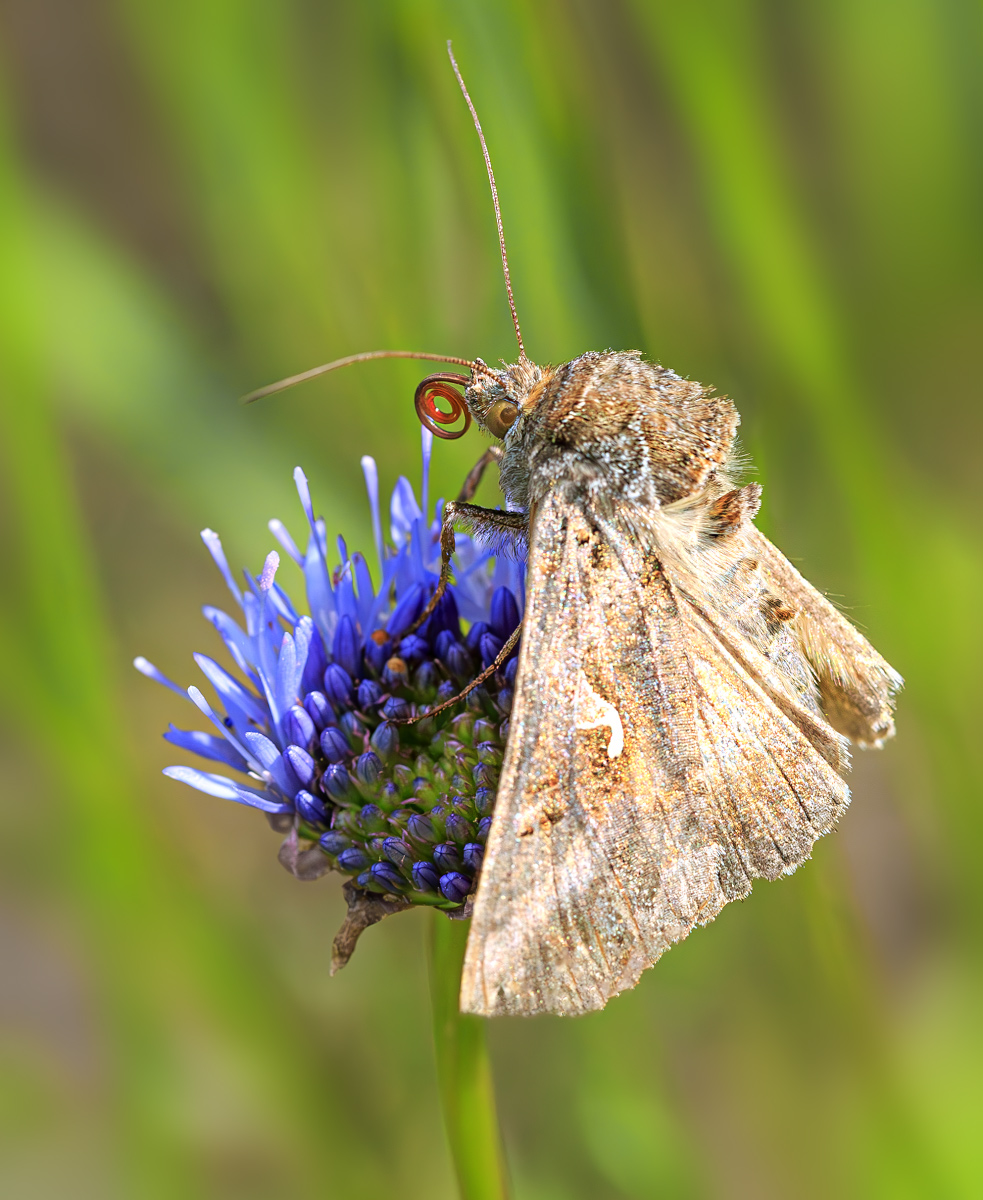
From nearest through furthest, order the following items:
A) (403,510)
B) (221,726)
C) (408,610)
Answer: (221,726) → (408,610) → (403,510)

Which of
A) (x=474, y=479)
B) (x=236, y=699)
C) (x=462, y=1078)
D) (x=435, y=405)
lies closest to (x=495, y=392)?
(x=435, y=405)

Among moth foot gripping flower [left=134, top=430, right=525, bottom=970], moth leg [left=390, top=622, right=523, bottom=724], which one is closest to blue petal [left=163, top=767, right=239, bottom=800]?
moth foot gripping flower [left=134, top=430, right=525, bottom=970]

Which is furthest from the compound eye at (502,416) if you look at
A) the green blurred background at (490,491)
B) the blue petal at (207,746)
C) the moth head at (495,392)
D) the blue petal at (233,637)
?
the blue petal at (207,746)

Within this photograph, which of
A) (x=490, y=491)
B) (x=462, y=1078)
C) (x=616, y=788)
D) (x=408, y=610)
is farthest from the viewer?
(x=490, y=491)

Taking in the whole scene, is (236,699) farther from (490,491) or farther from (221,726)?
(490,491)

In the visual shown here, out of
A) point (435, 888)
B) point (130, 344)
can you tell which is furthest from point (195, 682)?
point (435, 888)

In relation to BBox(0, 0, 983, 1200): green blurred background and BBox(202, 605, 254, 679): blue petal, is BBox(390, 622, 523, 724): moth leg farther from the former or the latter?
BBox(0, 0, 983, 1200): green blurred background

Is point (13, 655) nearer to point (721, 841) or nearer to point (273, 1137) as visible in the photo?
point (273, 1137)
